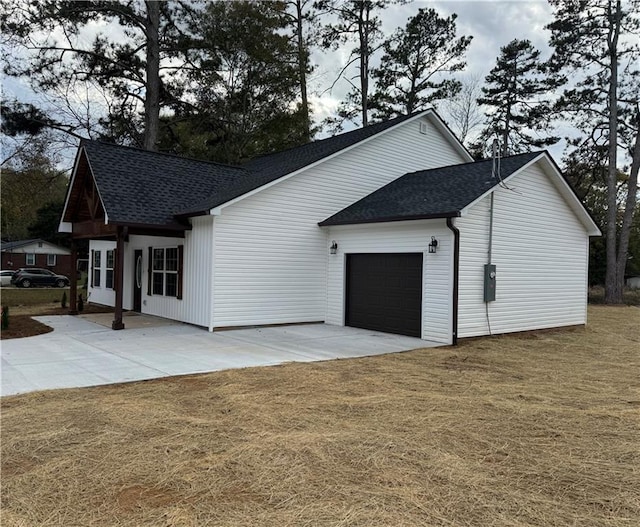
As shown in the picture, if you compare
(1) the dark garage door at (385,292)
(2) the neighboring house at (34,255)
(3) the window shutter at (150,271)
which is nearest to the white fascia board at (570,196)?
(1) the dark garage door at (385,292)

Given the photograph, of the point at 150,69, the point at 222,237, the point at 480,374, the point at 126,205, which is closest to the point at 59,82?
the point at 150,69

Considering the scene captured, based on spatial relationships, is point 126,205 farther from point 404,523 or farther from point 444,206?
point 404,523

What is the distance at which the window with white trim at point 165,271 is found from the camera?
12.6 m

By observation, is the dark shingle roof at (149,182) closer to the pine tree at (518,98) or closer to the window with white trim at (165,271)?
the window with white trim at (165,271)

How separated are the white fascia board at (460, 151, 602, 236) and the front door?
9687 millimetres

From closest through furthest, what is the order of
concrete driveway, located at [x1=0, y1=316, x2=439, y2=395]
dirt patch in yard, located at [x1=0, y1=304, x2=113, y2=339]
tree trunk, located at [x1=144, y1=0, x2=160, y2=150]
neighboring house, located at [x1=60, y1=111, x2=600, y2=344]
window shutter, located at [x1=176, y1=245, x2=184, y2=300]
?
concrete driveway, located at [x1=0, y1=316, x2=439, y2=395]
dirt patch in yard, located at [x1=0, y1=304, x2=113, y2=339]
neighboring house, located at [x1=60, y1=111, x2=600, y2=344]
window shutter, located at [x1=176, y1=245, x2=184, y2=300]
tree trunk, located at [x1=144, y1=0, x2=160, y2=150]

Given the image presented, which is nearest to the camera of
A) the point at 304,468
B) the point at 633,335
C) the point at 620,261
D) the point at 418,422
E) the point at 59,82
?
the point at 304,468

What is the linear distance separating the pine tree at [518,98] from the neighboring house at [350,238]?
1515cm

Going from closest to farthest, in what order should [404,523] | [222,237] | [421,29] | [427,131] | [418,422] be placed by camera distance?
[404,523]
[418,422]
[222,237]
[427,131]
[421,29]

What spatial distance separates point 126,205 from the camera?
1099 cm

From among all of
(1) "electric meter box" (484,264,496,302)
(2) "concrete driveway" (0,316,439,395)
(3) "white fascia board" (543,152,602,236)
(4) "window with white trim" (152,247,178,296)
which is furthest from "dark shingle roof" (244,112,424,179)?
(1) "electric meter box" (484,264,496,302)

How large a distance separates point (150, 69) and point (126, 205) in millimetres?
13399

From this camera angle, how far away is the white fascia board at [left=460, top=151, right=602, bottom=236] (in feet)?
34.3

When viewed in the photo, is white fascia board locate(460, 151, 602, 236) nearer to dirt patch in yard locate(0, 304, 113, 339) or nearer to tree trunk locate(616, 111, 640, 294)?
dirt patch in yard locate(0, 304, 113, 339)
